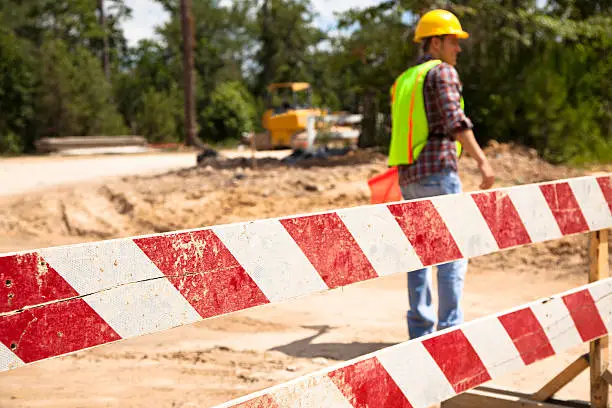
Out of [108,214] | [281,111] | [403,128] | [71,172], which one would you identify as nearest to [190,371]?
[403,128]

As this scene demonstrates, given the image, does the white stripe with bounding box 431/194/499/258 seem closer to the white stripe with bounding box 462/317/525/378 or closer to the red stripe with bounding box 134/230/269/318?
the white stripe with bounding box 462/317/525/378

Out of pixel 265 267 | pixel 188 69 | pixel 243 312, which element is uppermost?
pixel 188 69

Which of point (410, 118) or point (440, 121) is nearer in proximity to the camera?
point (440, 121)

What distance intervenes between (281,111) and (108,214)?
1765 centimetres

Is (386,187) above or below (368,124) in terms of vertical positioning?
below

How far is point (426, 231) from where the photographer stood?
121 inches

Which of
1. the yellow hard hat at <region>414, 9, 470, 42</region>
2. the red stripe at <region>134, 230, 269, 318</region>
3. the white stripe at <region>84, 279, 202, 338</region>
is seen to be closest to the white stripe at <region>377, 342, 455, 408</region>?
the red stripe at <region>134, 230, 269, 318</region>

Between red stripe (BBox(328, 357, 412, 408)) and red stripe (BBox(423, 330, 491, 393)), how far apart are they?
230mm

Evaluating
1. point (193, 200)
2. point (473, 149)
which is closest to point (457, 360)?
point (473, 149)

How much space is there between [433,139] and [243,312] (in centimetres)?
282

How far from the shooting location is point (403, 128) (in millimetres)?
5355

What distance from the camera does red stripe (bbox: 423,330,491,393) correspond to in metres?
3.05

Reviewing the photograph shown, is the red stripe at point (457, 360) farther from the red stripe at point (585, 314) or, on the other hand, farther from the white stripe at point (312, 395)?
the red stripe at point (585, 314)

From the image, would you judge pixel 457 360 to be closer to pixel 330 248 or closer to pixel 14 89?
pixel 330 248
